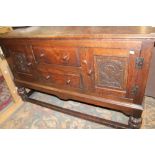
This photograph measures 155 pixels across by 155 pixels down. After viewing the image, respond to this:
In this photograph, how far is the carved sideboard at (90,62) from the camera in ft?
3.12

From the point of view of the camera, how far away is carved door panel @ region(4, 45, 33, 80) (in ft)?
4.65

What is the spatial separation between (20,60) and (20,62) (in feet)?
0.09

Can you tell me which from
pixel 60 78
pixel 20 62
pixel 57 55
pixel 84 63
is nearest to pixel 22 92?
pixel 20 62

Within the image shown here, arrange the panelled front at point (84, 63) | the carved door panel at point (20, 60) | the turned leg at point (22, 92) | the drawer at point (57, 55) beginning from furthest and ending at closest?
the turned leg at point (22, 92) < the carved door panel at point (20, 60) < the drawer at point (57, 55) < the panelled front at point (84, 63)

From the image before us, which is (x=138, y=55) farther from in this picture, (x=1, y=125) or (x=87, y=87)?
(x=1, y=125)

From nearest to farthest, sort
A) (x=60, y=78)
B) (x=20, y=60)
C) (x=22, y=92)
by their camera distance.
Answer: (x=60, y=78) < (x=20, y=60) < (x=22, y=92)

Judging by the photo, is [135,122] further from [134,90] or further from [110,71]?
[110,71]

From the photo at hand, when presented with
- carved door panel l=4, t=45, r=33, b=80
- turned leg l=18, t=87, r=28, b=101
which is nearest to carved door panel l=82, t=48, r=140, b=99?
carved door panel l=4, t=45, r=33, b=80

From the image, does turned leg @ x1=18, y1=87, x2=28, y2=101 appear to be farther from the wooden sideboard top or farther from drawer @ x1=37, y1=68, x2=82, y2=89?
the wooden sideboard top

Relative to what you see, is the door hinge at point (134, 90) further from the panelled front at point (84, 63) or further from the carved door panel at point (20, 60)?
the carved door panel at point (20, 60)

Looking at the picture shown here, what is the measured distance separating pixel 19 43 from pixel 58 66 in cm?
45

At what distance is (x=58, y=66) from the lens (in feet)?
4.30

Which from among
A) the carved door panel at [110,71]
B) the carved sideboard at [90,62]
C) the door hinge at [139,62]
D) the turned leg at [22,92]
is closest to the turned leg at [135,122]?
the carved sideboard at [90,62]

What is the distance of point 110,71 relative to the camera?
1.12m
